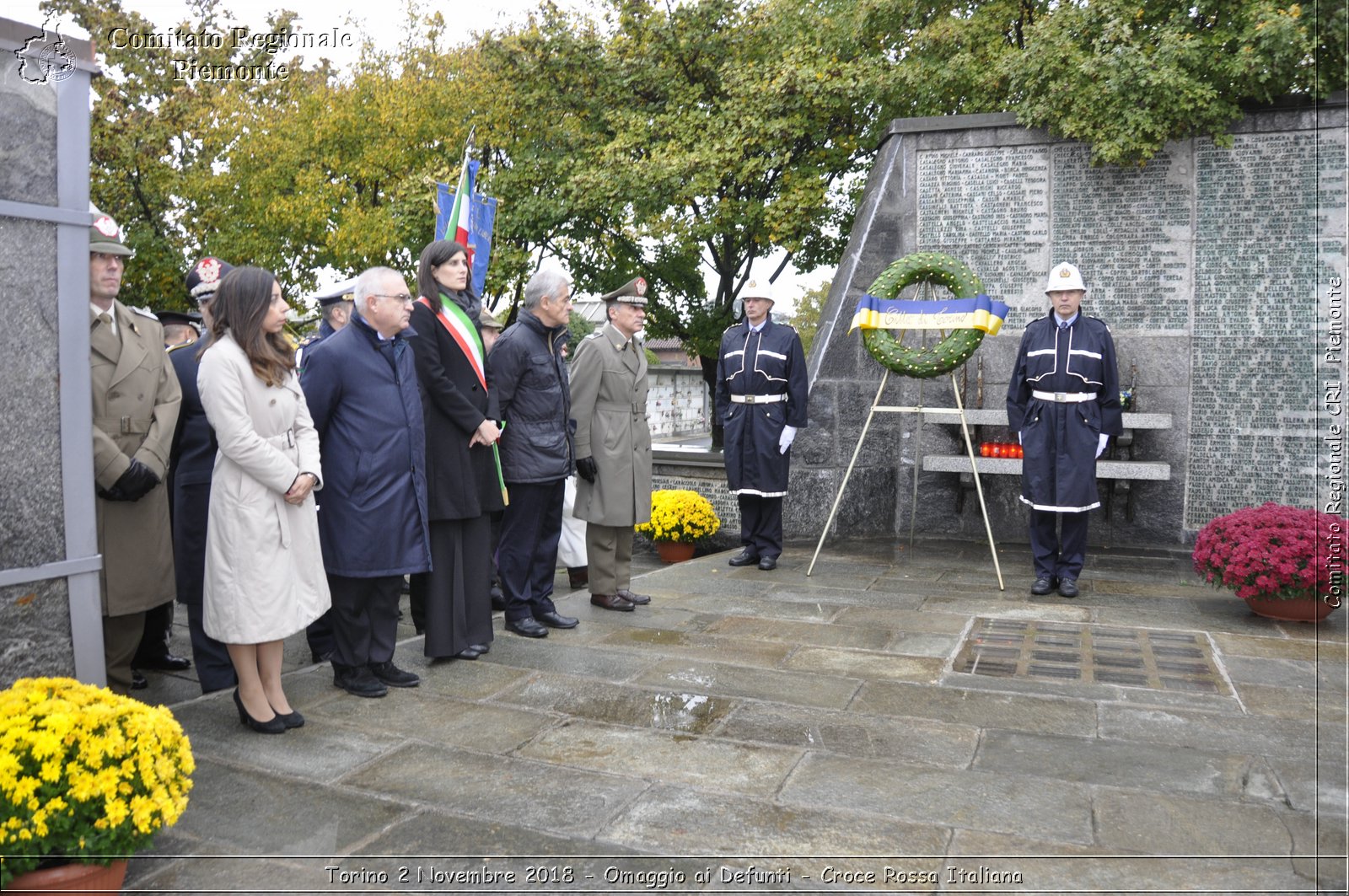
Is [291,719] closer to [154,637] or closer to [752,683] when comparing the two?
[154,637]

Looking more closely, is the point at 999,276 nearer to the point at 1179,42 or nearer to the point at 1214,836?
the point at 1179,42

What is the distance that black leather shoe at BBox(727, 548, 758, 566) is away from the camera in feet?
26.8

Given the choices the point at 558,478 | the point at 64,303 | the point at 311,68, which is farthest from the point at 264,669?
the point at 311,68

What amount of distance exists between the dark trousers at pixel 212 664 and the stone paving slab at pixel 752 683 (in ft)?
6.09

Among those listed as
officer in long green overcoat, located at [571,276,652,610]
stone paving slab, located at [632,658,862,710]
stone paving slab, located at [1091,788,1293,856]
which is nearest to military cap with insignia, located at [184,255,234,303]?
officer in long green overcoat, located at [571,276,652,610]

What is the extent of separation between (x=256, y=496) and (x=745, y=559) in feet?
15.4

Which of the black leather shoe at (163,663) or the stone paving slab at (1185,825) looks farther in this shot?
the black leather shoe at (163,663)

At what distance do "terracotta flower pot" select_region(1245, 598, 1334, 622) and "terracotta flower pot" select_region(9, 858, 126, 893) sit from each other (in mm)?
5701

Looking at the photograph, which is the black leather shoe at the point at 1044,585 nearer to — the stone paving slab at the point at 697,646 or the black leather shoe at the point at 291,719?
the stone paving slab at the point at 697,646

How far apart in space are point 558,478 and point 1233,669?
3.45 m

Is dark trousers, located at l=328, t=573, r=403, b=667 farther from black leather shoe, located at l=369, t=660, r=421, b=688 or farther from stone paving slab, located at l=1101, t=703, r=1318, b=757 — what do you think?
stone paving slab, located at l=1101, t=703, r=1318, b=757

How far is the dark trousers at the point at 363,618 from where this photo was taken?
4.69m

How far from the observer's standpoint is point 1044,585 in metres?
7.02

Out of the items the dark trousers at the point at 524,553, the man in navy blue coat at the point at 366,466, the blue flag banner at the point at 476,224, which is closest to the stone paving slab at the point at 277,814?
the man in navy blue coat at the point at 366,466
